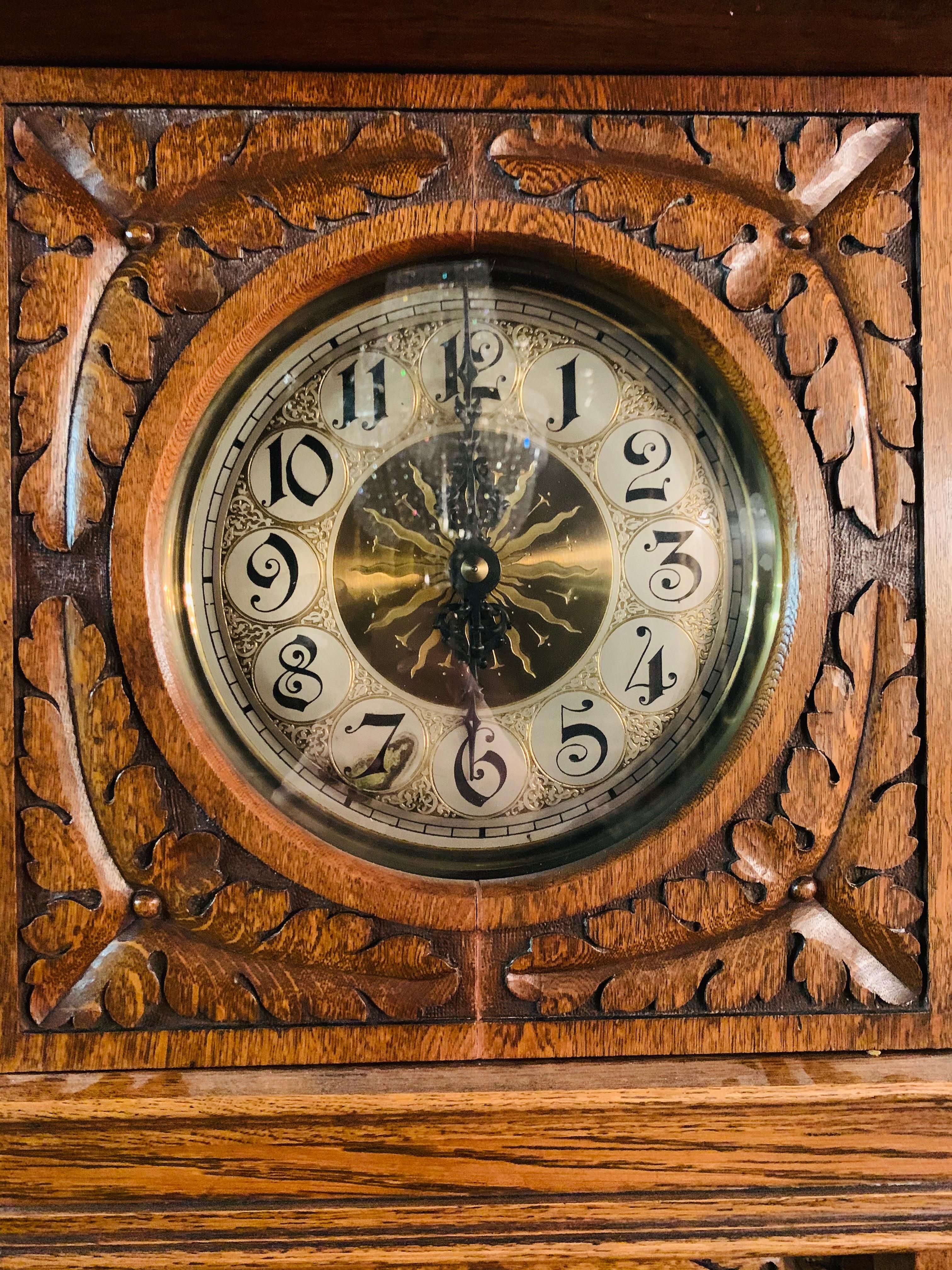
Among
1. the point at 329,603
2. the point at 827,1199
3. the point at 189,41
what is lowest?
the point at 827,1199

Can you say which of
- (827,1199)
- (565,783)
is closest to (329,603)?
(565,783)

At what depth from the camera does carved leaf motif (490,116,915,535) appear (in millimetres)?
902

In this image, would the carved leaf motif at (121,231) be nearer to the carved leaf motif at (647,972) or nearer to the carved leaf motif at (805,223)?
the carved leaf motif at (805,223)

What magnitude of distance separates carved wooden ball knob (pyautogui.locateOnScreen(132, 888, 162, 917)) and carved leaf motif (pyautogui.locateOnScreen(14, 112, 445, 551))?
1.00ft

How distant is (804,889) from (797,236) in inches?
22.8

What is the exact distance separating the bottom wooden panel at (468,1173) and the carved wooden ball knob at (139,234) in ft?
2.36

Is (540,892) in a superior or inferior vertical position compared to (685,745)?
inferior

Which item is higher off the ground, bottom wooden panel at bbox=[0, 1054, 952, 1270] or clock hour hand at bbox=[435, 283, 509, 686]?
Answer: clock hour hand at bbox=[435, 283, 509, 686]

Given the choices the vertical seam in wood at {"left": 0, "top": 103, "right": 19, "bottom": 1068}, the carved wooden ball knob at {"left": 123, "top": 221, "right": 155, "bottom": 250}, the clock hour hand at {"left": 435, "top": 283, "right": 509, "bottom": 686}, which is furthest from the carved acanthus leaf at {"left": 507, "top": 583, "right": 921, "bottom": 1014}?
the carved wooden ball knob at {"left": 123, "top": 221, "right": 155, "bottom": 250}

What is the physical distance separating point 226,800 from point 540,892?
0.28m

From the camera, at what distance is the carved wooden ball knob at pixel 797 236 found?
90 cm

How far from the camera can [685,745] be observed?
3.03ft

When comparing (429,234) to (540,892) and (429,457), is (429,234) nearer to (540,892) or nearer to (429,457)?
(429,457)

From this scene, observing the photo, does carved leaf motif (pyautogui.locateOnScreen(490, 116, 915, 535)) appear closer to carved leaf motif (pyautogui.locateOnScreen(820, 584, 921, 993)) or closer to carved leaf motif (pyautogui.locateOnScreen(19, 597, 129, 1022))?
carved leaf motif (pyautogui.locateOnScreen(820, 584, 921, 993))
